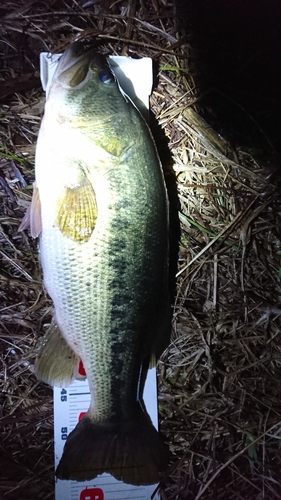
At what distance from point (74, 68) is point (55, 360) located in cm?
116

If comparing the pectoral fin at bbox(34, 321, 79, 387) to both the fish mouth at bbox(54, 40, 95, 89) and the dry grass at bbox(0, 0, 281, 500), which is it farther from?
the fish mouth at bbox(54, 40, 95, 89)

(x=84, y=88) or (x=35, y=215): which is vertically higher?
(x=84, y=88)

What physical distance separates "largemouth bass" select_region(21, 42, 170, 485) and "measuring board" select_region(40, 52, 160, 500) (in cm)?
14

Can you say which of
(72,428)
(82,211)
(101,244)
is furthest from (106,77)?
(72,428)

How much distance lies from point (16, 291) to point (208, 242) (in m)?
0.93

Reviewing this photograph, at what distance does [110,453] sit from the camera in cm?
176

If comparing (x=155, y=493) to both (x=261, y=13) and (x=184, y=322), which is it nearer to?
(x=184, y=322)

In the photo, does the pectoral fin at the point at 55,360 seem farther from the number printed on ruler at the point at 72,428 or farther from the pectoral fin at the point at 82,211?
the pectoral fin at the point at 82,211

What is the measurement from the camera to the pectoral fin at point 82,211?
1.55 metres

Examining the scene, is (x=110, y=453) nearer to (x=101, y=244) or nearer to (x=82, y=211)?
(x=101, y=244)

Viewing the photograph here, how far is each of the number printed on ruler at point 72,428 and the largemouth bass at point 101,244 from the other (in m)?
0.13

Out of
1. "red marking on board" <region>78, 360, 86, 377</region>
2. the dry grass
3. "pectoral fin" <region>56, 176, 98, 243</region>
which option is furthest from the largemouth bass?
the dry grass

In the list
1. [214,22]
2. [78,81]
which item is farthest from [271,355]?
[214,22]

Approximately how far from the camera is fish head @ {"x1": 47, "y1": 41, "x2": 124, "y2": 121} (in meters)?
1.59
